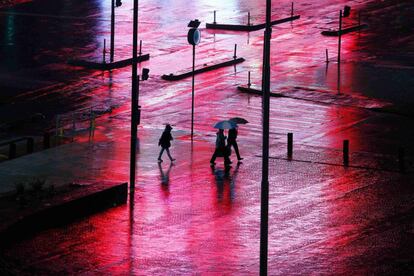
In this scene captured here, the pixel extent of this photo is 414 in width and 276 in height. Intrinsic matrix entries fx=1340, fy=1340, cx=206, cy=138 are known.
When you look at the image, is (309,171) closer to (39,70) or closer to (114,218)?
(114,218)

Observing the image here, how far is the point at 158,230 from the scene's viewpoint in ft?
111

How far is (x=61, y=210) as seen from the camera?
1345 inches

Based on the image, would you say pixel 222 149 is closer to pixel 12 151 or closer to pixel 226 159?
pixel 226 159

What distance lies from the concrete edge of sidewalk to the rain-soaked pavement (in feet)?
1.12

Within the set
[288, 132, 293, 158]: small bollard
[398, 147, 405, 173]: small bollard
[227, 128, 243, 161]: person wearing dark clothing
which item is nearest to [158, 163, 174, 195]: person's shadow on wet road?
[227, 128, 243, 161]: person wearing dark clothing

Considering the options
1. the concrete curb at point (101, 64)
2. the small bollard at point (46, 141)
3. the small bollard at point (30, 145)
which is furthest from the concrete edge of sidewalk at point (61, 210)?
the concrete curb at point (101, 64)

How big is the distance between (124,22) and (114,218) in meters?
38.7

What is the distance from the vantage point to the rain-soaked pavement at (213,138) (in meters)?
31.6

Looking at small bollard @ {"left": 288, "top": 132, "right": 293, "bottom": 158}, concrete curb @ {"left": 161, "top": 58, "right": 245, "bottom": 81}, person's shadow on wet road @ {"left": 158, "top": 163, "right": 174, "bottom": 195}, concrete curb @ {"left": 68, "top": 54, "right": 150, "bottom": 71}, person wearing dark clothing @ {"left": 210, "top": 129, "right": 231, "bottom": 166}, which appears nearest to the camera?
person's shadow on wet road @ {"left": 158, "top": 163, "right": 174, "bottom": 195}

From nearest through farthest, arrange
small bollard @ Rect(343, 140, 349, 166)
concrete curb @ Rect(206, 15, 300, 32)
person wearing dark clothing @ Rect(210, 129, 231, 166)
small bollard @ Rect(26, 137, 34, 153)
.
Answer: person wearing dark clothing @ Rect(210, 129, 231, 166)
small bollard @ Rect(343, 140, 349, 166)
small bollard @ Rect(26, 137, 34, 153)
concrete curb @ Rect(206, 15, 300, 32)

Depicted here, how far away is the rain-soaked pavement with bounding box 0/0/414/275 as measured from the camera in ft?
104

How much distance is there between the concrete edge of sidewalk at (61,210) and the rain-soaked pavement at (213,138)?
0.34m

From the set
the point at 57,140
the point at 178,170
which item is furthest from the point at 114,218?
the point at 57,140

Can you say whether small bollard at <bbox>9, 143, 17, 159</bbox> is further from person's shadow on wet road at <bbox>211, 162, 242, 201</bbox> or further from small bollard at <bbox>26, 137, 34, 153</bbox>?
person's shadow on wet road at <bbox>211, 162, 242, 201</bbox>
